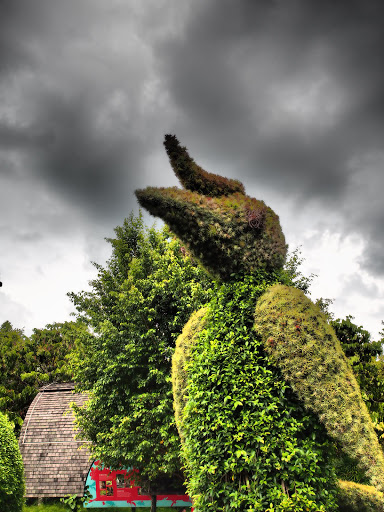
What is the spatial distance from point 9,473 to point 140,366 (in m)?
4.27

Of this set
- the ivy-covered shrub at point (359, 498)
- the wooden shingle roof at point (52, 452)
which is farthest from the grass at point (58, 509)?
the ivy-covered shrub at point (359, 498)

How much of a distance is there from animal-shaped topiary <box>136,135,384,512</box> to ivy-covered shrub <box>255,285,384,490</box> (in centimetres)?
1

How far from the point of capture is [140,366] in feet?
36.0

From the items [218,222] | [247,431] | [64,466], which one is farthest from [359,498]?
[64,466]

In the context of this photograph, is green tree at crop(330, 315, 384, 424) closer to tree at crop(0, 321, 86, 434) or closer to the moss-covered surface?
the moss-covered surface

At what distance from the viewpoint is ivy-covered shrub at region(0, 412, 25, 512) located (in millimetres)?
7973

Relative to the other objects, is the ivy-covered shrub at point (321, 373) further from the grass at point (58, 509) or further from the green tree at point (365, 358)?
the grass at point (58, 509)

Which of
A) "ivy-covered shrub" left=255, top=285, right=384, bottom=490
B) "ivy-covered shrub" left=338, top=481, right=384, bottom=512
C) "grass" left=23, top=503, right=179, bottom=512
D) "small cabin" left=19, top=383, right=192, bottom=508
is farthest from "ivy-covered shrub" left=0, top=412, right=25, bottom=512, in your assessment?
"ivy-covered shrub" left=255, top=285, right=384, bottom=490

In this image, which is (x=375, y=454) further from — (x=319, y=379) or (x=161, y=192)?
(x=161, y=192)

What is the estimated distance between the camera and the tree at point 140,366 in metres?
10.4

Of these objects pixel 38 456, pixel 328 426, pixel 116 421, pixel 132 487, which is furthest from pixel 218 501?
pixel 38 456

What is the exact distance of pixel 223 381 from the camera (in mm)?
4148

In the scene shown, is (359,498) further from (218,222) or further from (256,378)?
Answer: (218,222)

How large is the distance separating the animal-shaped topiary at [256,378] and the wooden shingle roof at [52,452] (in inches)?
447
